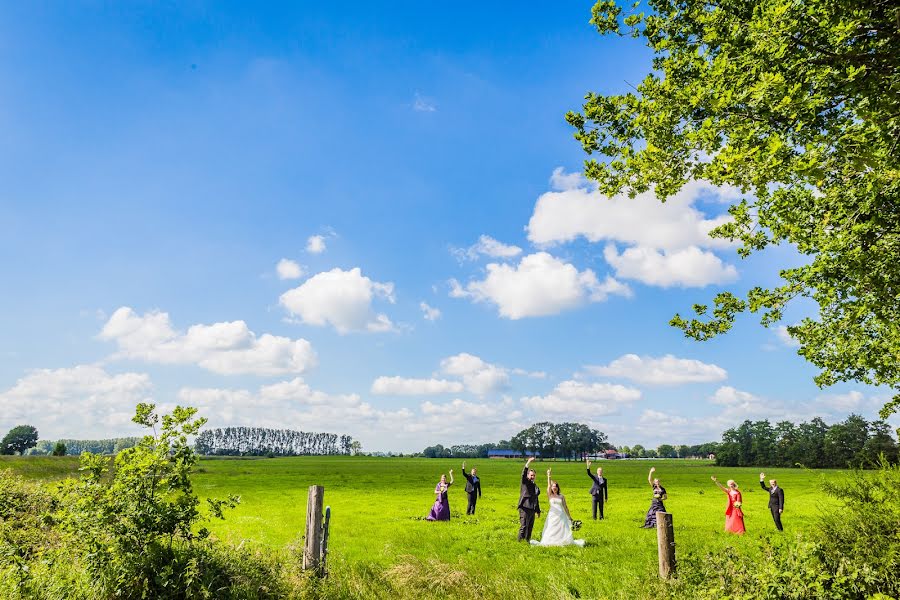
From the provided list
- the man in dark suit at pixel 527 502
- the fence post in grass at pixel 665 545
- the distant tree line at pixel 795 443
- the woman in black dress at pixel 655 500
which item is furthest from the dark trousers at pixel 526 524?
the distant tree line at pixel 795 443

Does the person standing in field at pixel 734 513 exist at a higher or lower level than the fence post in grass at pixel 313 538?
lower

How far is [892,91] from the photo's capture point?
8.83 metres

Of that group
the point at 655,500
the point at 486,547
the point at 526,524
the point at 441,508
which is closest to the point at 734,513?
the point at 655,500

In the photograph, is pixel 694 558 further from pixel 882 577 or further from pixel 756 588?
pixel 882 577

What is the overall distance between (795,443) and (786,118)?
169 m

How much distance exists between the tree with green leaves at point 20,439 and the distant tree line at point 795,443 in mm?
193096

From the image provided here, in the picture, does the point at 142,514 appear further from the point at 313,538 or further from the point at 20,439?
the point at 20,439

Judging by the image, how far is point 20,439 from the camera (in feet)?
503

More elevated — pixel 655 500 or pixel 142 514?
pixel 142 514

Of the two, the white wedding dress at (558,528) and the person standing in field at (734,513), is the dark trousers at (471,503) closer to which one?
the white wedding dress at (558,528)

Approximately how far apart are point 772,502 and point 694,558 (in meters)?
13.0

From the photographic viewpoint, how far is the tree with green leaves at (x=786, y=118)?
27.2 ft

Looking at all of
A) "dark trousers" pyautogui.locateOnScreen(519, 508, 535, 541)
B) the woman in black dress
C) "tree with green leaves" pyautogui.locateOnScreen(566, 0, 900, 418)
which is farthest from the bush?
the woman in black dress

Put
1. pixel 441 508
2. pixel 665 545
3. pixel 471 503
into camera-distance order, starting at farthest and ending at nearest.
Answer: pixel 471 503
pixel 441 508
pixel 665 545
